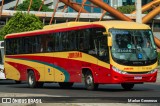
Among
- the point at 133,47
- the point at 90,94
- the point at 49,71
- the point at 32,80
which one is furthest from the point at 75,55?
the point at 32,80

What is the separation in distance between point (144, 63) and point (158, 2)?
258 ft

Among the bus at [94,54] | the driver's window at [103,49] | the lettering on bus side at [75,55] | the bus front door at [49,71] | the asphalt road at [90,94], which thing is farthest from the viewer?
the bus front door at [49,71]

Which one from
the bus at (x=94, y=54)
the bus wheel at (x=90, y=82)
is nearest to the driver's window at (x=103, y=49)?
the bus at (x=94, y=54)

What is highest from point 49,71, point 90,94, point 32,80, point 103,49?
point 103,49

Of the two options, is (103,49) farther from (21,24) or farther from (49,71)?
(21,24)

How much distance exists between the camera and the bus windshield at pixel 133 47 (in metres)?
24.0

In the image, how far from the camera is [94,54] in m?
24.8

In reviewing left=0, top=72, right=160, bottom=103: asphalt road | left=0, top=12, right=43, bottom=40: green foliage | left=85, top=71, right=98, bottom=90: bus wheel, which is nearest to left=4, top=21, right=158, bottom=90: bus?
left=85, top=71, right=98, bottom=90: bus wheel

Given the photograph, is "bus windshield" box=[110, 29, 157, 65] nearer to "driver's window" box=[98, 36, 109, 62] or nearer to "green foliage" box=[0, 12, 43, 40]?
"driver's window" box=[98, 36, 109, 62]

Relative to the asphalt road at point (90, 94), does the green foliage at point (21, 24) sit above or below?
below

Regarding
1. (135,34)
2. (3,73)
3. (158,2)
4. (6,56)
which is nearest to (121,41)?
(135,34)

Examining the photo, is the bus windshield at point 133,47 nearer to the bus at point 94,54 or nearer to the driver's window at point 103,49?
the bus at point 94,54

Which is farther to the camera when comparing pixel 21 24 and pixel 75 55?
pixel 21 24

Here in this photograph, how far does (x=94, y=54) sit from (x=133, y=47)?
1.76 m
